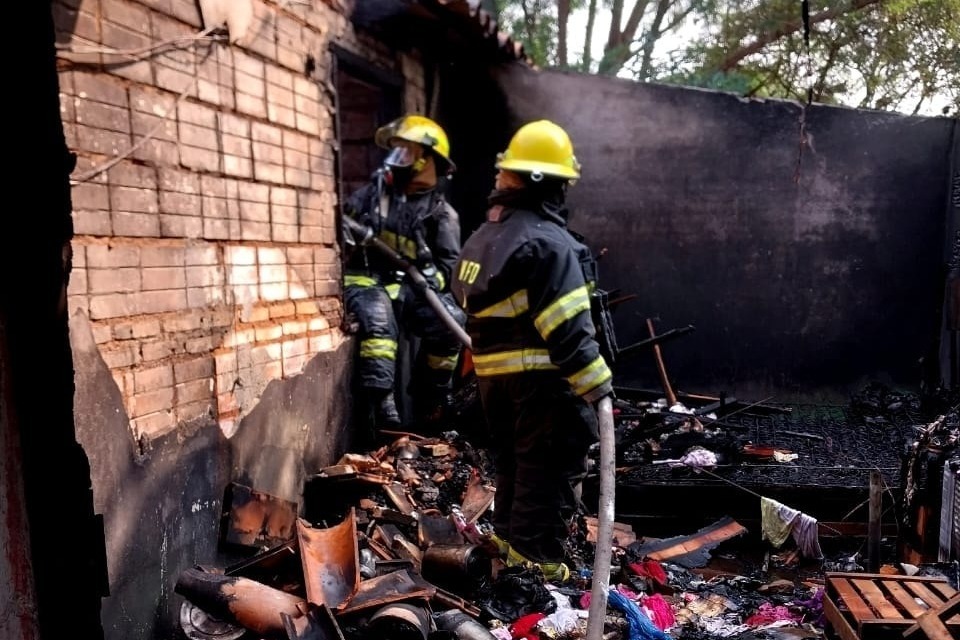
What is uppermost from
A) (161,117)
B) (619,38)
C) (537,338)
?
(619,38)

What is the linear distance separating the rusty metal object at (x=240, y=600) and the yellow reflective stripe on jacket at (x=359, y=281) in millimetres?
2433

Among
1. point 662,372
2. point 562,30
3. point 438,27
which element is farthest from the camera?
point 562,30

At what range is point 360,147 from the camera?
693 cm

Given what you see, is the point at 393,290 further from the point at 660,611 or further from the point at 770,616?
the point at 770,616

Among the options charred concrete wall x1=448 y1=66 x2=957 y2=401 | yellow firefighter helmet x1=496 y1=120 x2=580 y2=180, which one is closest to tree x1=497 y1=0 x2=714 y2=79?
charred concrete wall x1=448 y1=66 x2=957 y2=401

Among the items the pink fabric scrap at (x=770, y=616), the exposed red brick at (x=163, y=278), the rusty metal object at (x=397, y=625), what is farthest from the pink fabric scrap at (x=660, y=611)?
the exposed red brick at (x=163, y=278)

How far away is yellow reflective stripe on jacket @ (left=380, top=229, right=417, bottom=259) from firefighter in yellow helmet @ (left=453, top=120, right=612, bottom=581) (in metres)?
1.67

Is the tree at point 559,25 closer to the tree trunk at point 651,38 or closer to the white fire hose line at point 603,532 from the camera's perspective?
the tree trunk at point 651,38

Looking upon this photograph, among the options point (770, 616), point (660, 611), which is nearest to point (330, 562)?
point (660, 611)

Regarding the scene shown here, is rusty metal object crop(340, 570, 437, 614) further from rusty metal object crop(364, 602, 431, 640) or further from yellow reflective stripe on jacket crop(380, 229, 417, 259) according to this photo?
yellow reflective stripe on jacket crop(380, 229, 417, 259)

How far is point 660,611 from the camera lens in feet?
11.5

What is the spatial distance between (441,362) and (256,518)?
7.12 ft

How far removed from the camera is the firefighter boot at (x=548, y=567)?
3.74m

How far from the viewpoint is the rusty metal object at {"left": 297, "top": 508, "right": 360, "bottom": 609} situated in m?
3.17
